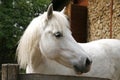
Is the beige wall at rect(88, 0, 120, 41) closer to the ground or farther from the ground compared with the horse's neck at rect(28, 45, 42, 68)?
farther from the ground

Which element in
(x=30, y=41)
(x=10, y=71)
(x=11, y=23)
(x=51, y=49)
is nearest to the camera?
(x=10, y=71)

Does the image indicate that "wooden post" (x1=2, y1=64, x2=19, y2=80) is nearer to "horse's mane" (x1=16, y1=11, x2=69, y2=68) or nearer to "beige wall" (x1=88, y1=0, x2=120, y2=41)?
"horse's mane" (x1=16, y1=11, x2=69, y2=68)

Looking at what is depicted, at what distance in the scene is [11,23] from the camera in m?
18.7

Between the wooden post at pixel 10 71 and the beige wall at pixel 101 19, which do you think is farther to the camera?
the beige wall at pixel 101 19

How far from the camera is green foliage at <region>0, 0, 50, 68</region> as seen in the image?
18391 mm

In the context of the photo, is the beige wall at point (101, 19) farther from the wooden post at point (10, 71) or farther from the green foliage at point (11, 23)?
the green foliage at point (11, 23)

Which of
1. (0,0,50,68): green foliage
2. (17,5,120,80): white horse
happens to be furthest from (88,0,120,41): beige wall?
(0,0,50,68): green foliage

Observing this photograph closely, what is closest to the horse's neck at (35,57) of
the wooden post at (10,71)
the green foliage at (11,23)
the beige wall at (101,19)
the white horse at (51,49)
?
the white horse at (51,49)

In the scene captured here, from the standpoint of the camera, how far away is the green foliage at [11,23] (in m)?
18.4

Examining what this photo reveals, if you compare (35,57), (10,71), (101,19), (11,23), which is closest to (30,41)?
(35,57)

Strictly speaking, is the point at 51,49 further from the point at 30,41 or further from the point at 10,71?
the point at 10,71

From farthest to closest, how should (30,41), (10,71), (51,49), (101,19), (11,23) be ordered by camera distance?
(11,23) < (101,19) < (30,41) < (51,49) < (10,71)

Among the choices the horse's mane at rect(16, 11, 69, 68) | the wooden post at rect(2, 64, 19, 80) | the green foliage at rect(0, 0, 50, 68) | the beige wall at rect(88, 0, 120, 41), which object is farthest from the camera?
the green foliage at rect(0, 0, 50, 68)

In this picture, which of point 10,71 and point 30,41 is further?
point 30,41
